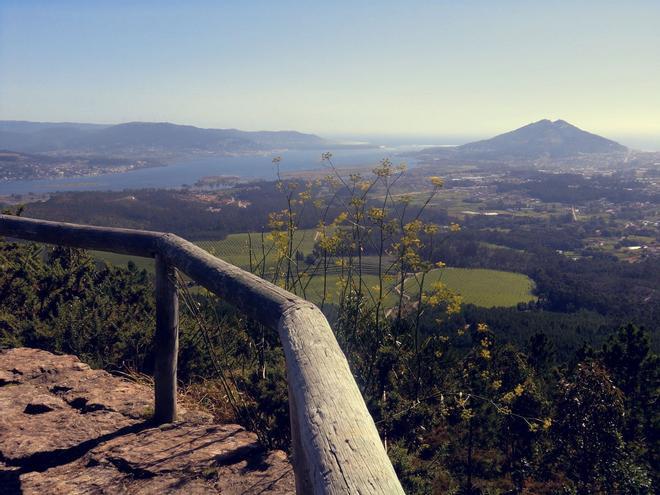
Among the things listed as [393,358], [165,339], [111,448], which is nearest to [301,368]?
[165,339]

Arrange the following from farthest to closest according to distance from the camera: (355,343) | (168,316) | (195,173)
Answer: (195,173) → (355,343) → (168,316)

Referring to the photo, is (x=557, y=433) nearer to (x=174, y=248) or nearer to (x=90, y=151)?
(x=174, y=248)

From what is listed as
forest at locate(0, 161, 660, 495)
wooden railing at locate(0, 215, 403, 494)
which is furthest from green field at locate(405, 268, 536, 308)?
wooden railing at locate(0, 215, 403, 494)

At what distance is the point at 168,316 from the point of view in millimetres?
2271

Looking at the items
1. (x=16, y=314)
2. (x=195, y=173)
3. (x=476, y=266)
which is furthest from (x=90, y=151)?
(x=16, y=314)

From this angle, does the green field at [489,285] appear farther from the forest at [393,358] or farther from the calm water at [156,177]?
the calm water at [156,177]

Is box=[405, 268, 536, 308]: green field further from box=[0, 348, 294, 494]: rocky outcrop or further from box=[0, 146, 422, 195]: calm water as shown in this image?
box=[0, 146, 422, 195]: calm water

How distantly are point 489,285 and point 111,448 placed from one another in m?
A: 45.1

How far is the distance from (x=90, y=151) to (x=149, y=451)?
643ft

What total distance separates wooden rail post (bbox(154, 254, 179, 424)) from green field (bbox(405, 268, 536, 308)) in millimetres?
34195

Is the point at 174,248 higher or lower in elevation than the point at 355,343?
higher

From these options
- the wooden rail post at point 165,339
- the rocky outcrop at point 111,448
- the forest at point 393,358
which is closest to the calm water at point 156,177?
the forest at point 393,358

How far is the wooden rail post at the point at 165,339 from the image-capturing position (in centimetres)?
221

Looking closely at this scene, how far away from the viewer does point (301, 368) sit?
103cm
